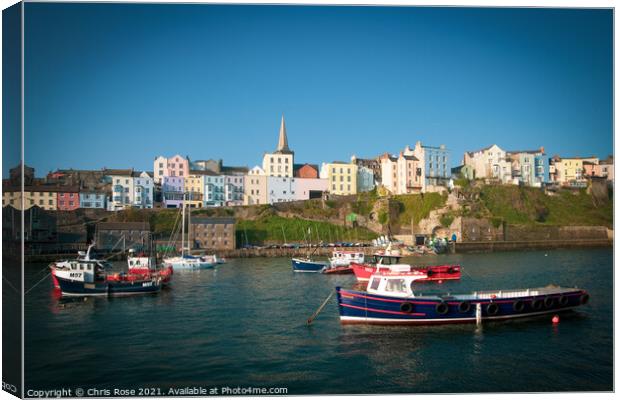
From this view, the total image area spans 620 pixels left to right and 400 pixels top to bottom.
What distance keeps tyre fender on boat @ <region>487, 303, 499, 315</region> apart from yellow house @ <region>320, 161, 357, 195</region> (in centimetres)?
3779

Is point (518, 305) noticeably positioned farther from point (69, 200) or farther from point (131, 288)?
point (69, 200)

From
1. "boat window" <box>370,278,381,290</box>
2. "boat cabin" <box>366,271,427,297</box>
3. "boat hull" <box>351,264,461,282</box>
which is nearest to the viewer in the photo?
"boat cabin" <box>366,271,427,297</box>

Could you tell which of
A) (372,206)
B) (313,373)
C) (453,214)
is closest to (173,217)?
(372,206)

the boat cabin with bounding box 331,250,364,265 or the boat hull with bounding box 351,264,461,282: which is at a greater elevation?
the boat cabin with bounding box 331,250,364,265

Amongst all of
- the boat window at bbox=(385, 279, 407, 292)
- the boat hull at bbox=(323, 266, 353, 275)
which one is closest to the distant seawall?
the boat hull at bbox=(323, 266, 353, 275)

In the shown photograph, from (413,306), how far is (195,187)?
3698 centimetres

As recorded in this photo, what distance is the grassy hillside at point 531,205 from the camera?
4275cm

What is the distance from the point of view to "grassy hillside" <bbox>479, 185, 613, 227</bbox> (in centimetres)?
4275

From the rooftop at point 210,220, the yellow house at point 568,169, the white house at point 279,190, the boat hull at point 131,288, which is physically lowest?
the boat hull at point 131,288

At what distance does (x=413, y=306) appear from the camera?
42.6 feet

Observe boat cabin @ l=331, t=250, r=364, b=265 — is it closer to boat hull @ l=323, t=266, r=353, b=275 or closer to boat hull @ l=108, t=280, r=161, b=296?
boat hull @ l=323, t=266, r=353, b=275

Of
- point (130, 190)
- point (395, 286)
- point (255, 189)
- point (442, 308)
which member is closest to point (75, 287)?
point (395, 286)

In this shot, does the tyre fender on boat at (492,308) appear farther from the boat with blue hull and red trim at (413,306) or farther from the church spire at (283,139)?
the church spire at (283,139)

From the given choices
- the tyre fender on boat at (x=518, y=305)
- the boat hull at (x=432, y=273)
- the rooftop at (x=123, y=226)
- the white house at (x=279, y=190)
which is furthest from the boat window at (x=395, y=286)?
the white house at (x=279, y=190)
